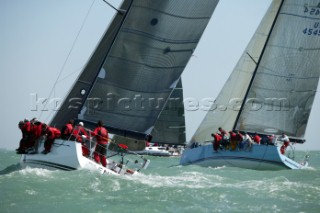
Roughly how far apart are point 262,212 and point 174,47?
34.6 feet

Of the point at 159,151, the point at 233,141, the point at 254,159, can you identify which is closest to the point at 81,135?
the point at 254,159

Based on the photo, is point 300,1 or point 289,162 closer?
point 289,162

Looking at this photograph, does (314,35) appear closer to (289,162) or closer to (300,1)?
(300,1)

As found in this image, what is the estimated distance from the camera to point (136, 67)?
2344cm

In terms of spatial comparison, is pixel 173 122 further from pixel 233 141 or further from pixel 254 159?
pixel 254 159

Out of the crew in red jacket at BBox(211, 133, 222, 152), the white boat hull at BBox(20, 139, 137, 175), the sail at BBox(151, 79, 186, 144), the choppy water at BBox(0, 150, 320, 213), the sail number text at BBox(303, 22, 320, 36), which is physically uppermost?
the sail number text at BBox(303, 22, 320, 36)

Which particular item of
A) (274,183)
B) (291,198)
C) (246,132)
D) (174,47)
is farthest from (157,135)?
(291,198)

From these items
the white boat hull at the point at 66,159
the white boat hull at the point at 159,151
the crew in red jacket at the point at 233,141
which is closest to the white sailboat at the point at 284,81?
the crew in red jacket at the point at 233,141

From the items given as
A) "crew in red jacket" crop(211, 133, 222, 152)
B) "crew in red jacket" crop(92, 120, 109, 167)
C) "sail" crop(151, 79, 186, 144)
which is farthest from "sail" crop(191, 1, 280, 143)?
"crew in red jacket" crop(92, 120, 109, 167)

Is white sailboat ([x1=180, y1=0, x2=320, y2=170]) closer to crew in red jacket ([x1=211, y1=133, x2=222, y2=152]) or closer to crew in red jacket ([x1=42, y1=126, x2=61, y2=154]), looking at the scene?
crew in red jacket ([x1=211, y1=133, x2=222, y2=152])

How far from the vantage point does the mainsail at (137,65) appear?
22734mm

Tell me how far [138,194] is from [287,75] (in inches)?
669

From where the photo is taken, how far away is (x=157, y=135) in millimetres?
43562

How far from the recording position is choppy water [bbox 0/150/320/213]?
49.6 feet
